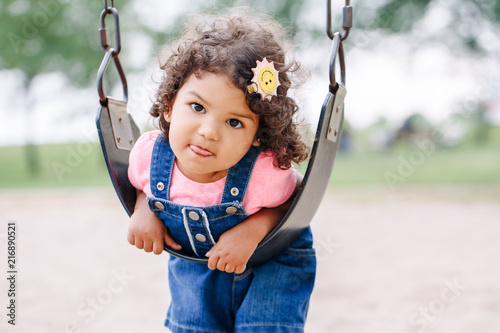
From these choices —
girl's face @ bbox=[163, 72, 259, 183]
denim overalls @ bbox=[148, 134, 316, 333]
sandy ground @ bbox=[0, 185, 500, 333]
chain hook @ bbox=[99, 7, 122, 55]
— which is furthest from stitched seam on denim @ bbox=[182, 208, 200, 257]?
sandy ground @ bbox=[0, 185, 500, 333]

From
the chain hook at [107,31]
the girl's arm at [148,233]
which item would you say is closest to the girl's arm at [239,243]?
the girl's arm at [148,233]

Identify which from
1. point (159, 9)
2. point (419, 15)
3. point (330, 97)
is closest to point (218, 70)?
point (330, 97)

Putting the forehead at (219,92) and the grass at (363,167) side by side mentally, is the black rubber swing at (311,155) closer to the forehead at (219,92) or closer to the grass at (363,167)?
the forehead at (219,92)

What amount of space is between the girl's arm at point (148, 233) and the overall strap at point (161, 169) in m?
0.06

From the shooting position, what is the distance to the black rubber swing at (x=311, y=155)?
1062 millimetres

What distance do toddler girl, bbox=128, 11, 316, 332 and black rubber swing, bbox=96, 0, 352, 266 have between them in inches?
1.6

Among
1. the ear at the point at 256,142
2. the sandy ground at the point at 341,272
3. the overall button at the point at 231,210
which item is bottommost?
the sandy ground at the point at 341,272

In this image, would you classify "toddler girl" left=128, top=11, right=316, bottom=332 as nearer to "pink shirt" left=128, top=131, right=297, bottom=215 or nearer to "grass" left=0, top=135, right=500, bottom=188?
"pink shirt" left=128, top=131, right=297, bottom=215

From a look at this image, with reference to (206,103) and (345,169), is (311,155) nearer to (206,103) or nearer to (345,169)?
(206,103)

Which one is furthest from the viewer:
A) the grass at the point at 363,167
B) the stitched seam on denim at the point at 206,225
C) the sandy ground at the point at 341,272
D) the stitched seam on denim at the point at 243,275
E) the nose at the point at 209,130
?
the grass at the point at 363,167

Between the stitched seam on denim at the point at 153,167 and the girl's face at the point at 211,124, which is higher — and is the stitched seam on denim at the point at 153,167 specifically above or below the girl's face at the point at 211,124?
below

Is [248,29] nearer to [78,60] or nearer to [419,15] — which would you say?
[419,15]

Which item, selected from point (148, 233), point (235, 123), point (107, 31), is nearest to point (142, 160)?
point (148, 233)

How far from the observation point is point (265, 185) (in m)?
1.13
